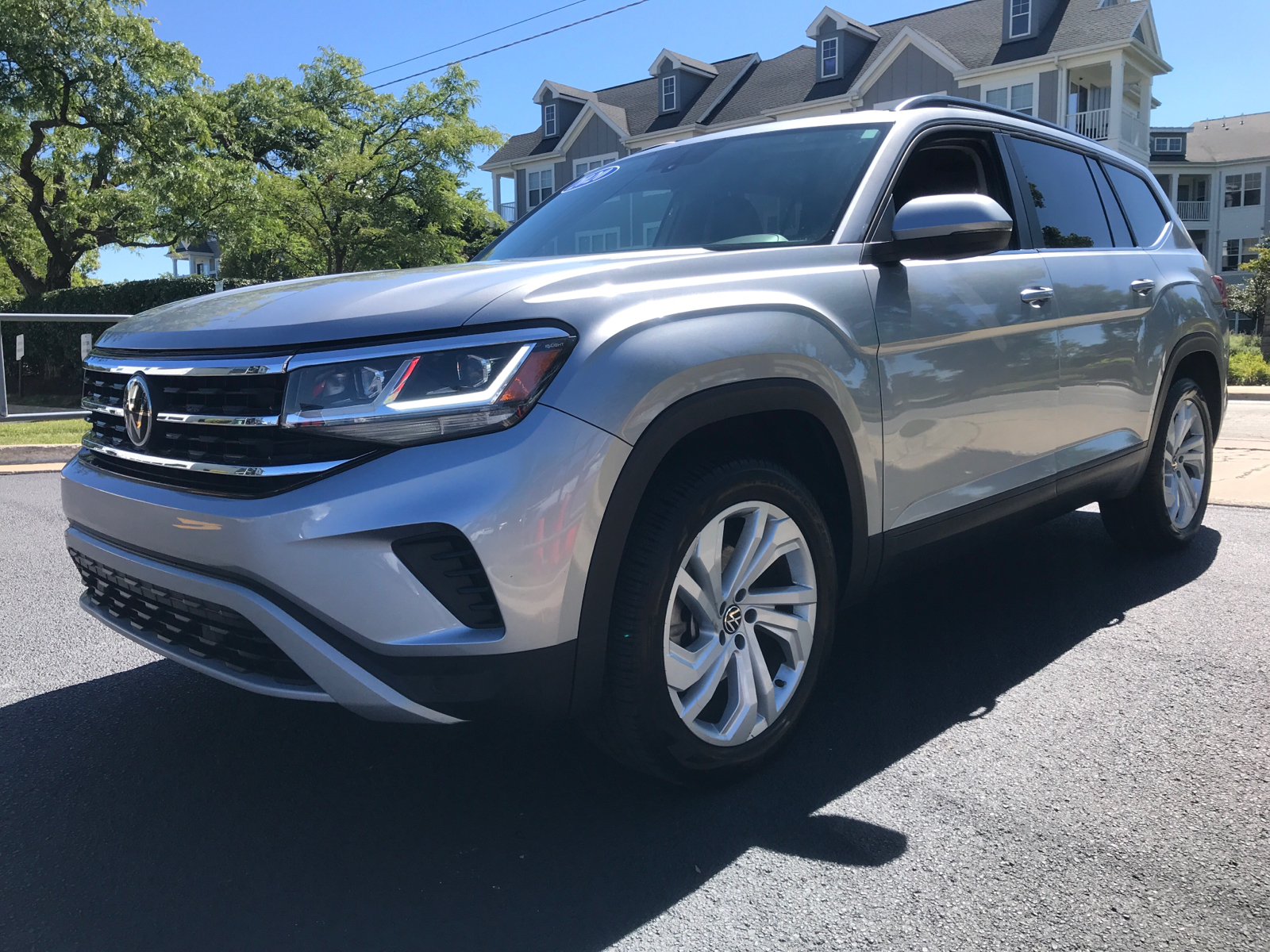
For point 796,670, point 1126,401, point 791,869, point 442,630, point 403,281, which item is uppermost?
point 403,281

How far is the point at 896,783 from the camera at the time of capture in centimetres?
279

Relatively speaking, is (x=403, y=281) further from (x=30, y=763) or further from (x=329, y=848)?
(x=30, y=763)

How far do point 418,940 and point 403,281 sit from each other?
4.90 ft

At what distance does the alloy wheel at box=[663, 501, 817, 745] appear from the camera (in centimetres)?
256

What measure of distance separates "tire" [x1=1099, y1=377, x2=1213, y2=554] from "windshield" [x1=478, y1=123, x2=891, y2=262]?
2253 millimetres

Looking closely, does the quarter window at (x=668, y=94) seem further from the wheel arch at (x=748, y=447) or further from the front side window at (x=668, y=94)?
the wheel arch at (x=748, y=447)

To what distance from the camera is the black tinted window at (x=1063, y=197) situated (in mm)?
4055

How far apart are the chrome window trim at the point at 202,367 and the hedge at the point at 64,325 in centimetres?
1113

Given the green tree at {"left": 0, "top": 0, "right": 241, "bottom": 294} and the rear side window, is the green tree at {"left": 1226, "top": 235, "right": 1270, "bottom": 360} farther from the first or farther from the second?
the green tree at {"left": 0, "top": 0, "right": 241, "bottom": 294}

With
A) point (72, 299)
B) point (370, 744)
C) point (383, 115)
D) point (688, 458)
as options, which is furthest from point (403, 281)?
point (383, 115)

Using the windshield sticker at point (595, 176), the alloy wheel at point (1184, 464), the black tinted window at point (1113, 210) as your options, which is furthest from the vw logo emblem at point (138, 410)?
the alloy wheel at point (1184, 464)

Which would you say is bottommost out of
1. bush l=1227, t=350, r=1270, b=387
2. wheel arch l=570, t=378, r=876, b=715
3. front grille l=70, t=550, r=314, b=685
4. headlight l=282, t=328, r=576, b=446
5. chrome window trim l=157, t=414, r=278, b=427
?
bush l=1227, t=350, r=1270, b=387

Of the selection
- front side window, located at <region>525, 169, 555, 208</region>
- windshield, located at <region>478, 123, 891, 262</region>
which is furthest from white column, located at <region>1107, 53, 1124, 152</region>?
windshield, located at <region>478, 123, 891, 262</region>

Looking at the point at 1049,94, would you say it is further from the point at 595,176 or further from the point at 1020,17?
the point at 595,176
